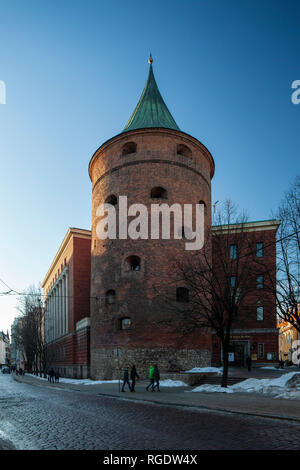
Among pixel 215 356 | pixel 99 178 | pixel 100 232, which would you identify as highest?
pixel 99 178

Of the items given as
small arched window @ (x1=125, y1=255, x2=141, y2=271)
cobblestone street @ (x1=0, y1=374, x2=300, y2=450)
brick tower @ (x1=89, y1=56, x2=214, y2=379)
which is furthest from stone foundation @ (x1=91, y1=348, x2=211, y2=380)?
cobblestone street @ (x1=0, y1=374, x2=300, y2=450)

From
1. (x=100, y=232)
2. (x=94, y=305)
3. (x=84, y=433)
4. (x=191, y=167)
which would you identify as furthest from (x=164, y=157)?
(x=84, y=433)

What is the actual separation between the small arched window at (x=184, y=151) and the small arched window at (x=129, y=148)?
3417 mm

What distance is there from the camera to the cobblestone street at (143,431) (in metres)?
7.27

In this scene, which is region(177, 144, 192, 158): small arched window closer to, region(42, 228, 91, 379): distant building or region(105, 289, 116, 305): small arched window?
region(105, 289, 116, 305): small arched window

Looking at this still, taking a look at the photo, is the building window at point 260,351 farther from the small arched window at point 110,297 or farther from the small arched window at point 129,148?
the small arched window at point 129,148

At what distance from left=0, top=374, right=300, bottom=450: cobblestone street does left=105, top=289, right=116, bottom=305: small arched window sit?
19.6 meters

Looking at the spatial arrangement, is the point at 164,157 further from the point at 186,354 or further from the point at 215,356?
the point at 215,356

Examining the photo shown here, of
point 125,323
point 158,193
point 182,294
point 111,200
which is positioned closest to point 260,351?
point 182,294

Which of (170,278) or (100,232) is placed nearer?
(170,278)

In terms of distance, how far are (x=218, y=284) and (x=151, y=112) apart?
18.9 meters

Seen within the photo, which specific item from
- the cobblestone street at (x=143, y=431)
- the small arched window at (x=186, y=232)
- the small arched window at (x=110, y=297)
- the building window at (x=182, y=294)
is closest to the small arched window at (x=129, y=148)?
the small arched window at (x=186, y=232)

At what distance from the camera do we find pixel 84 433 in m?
8.55

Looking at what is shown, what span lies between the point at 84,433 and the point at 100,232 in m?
25.5
